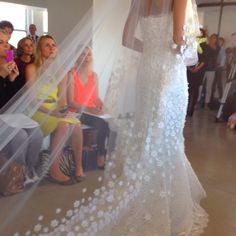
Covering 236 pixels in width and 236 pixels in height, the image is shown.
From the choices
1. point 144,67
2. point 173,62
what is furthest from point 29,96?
point 173,62

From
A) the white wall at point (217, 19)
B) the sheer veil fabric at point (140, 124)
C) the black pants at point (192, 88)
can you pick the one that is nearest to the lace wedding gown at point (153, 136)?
the sheer veil fabric at point (140, 124)

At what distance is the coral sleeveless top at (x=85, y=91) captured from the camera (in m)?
1.58

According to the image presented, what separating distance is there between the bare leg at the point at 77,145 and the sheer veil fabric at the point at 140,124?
0.07 m

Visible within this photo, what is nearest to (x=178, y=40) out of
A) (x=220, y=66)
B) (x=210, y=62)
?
(x=210, y=62)

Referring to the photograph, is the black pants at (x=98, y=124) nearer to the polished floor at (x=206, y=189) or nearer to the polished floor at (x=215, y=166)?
the polished floor at (x=206, y=189)

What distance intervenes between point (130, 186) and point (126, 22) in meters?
0.81

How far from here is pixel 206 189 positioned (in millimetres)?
2693

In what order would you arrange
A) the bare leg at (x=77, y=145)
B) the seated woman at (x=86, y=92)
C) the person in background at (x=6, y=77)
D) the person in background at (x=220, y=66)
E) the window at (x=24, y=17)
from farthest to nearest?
the person in background at (x=220, y=66), the window at (x=24, y=17), the person in background at (x=6, y=77), the bare leg at (x=77, y=145), the seated woman at (x=86, y=92)

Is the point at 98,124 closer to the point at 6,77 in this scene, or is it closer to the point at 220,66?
the point at 6,77

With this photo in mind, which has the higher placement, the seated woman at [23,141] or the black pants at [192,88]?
the seated woman at [23,141]

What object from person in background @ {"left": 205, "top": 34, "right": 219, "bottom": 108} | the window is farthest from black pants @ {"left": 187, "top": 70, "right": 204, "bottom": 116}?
the window

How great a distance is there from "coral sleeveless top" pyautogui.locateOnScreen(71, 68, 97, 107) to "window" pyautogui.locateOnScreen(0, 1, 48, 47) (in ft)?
15.1

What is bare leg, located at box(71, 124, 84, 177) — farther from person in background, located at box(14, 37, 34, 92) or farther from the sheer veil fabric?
person in background, located at box(14, 37, 34, 92)

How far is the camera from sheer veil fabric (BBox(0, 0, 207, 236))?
65.7 inches
